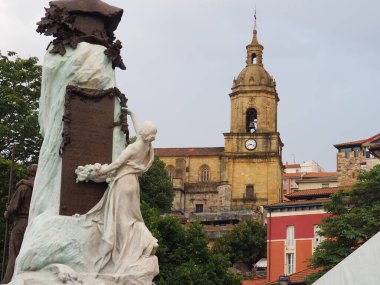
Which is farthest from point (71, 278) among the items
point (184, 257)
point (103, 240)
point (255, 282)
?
point (255, 282)

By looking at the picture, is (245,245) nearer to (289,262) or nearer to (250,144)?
(289,262)

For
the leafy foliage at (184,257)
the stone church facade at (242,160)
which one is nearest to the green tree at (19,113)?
the leafy foliage at (184,257)

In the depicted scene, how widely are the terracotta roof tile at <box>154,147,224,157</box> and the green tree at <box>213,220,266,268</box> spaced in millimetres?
39262

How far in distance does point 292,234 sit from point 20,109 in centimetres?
2666

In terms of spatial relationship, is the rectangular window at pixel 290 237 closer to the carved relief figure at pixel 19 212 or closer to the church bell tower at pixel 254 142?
the carved relief figure at pixel 19 212

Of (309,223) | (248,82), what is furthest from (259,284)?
(248,82)

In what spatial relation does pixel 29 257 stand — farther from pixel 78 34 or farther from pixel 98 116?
pixel 78 34

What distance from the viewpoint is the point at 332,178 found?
308ft

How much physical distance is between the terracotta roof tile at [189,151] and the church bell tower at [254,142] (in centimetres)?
349

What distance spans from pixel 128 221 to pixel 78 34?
3173 millimetres

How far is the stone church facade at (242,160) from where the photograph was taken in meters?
107

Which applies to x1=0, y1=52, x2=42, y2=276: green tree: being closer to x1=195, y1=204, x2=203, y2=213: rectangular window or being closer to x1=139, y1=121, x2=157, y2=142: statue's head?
x1=139, y1=121, x2=157, y2=142: statue's head

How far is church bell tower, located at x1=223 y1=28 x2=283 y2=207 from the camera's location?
349 ft

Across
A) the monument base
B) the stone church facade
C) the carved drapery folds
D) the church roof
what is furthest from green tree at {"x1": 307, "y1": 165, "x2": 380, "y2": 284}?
the church roof
